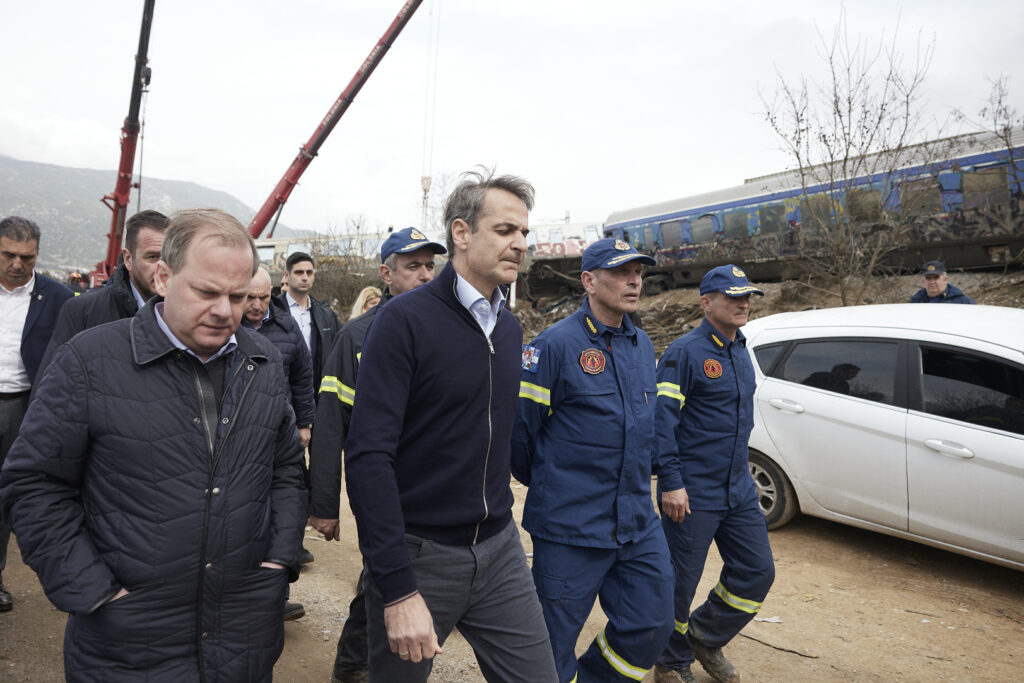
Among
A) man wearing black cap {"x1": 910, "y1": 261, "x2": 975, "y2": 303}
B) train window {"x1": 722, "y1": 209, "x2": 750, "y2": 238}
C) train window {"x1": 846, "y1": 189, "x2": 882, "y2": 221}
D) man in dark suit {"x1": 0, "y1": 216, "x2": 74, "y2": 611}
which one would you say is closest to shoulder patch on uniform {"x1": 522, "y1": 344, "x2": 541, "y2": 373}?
man in dark suit {"x1": 0, "y1": 216, "x2": 74, "y2": 611}

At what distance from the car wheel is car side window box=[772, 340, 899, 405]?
2.30 feet

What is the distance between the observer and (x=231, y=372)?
1873mm

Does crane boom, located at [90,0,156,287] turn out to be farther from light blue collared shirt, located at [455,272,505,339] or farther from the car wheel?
light blue collared shirt, located at [455,272,505,339]

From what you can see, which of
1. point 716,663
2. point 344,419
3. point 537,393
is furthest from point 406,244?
point 716,663

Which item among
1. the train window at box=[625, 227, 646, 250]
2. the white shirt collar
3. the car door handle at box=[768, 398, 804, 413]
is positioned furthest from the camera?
the train window at box=[625, 227, 646, 250]

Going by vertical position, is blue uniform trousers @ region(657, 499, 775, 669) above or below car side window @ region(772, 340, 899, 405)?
below

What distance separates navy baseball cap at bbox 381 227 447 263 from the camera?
349 centimetres

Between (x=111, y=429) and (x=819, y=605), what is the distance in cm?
429

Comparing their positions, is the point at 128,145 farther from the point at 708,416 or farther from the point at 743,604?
the point at 743,604

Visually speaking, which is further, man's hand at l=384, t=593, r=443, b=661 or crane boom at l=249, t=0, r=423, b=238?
crane boom at l=249, t=0, r=423, b=238

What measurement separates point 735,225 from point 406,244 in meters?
15.7

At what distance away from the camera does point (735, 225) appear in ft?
57.7

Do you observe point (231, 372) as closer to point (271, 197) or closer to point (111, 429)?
point (111, 429)

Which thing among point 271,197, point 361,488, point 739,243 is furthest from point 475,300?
point 271,197
